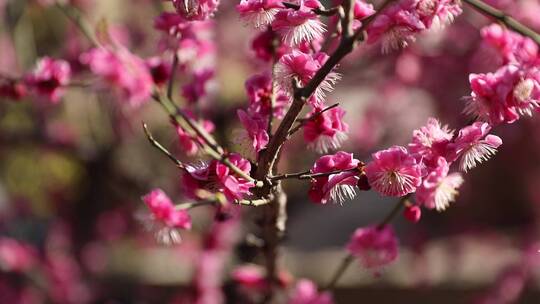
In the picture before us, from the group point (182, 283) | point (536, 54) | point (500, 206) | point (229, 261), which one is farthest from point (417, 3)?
point (500, 206)

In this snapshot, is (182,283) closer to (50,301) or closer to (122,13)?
(50,301)

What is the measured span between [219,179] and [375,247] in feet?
1.67

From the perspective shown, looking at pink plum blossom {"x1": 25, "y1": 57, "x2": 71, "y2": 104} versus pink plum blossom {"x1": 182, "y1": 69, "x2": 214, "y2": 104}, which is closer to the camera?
pink plum blossom {"x1": 182, "y1": 69, "x2": 214, "y2": 104}

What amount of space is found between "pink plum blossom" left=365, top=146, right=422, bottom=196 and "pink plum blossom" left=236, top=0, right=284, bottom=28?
29cm

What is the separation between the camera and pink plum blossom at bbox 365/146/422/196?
1133mm

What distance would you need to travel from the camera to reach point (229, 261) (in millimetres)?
2811

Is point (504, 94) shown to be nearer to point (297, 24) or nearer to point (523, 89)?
point (523, 89)

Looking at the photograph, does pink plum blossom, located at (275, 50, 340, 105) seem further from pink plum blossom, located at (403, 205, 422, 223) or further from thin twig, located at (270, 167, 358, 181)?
pink plum blossom, located at (403, 205, 422, 223)

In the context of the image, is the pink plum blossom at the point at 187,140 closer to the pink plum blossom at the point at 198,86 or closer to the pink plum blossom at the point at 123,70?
the pink plum blossom at the point at 198,86

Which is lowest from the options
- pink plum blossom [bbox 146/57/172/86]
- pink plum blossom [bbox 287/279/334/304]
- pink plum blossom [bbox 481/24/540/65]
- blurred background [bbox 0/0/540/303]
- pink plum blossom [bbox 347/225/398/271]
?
blurred background [bbox 0/0/540/303]

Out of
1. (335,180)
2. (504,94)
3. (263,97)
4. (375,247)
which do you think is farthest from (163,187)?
(504,94)

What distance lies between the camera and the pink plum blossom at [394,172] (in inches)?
44.6

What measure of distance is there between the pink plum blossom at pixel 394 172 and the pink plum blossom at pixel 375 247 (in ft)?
1.23

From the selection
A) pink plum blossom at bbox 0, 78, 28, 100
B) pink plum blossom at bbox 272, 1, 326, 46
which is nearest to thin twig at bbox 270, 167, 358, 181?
pink plum blossom at bbox 272, 1, 326, 46
